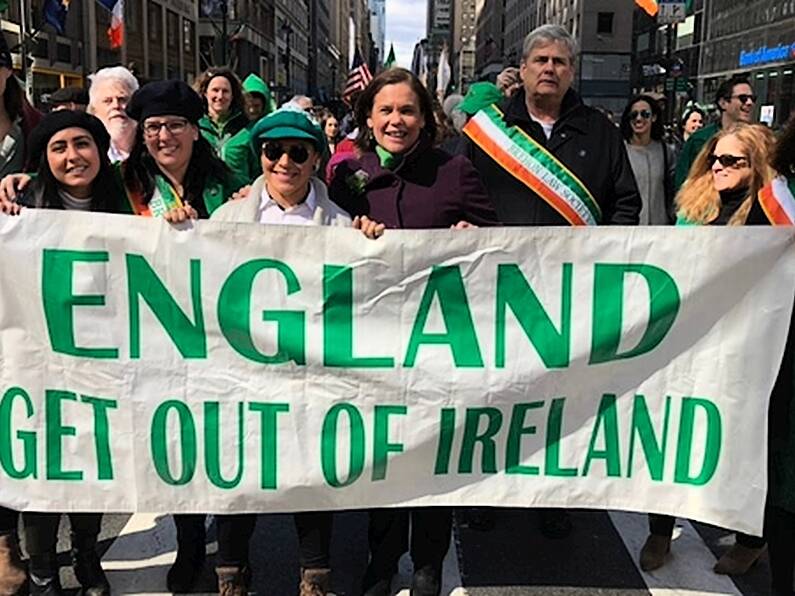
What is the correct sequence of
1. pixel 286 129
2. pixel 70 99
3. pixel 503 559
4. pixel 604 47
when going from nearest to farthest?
pixel 286 129 → pixel 503 559 → pixel 70 99 → pixel 604 47

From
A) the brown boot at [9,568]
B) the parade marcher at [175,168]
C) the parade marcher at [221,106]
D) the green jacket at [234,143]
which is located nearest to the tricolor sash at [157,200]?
the parade marcher at [175,168]

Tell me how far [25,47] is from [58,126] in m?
21.3

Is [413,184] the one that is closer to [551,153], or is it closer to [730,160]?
[551,153]

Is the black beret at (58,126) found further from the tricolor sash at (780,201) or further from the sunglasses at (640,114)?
the sunglasses at (640,114)

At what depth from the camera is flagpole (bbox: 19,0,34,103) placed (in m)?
21.1

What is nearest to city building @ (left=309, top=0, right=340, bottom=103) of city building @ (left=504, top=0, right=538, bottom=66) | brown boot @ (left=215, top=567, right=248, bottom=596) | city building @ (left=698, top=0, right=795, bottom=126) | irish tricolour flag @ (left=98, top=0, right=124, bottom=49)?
city building @ (left=504, top=0, right=538, bottom=66)

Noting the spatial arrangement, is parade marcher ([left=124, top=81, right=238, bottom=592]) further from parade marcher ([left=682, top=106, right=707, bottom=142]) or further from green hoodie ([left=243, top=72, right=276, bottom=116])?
parade marcher ([left=682, top=106, right=707, bottom=142])

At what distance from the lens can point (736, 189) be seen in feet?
13.1

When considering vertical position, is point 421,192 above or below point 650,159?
below

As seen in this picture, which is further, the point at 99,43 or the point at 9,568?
the point at 99,43

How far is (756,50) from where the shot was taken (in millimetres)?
44906

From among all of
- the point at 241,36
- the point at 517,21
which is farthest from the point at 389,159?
the point at 517,21

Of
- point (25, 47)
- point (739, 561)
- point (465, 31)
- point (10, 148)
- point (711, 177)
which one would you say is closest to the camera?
point (10, 148)

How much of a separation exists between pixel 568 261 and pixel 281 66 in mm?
86684
